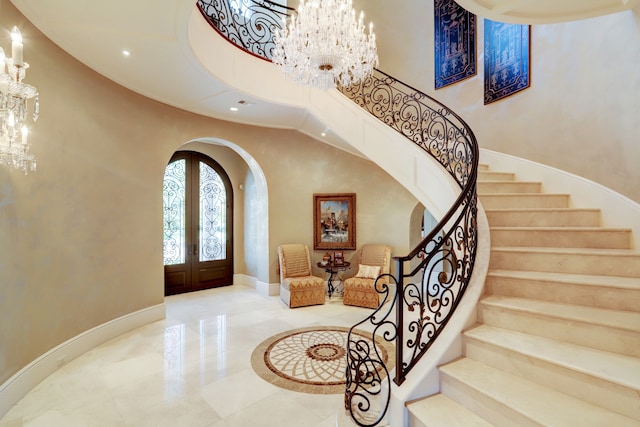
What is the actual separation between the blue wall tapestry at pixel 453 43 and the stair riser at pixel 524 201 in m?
2.95

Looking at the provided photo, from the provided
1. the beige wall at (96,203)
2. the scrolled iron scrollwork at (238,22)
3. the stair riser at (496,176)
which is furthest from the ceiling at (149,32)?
the stair riser at (496,176)

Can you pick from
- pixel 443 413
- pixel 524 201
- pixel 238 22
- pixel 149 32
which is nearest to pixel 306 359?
pixel 443 413

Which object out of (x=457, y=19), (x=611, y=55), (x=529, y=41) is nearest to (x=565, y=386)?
(x=611, y=55)

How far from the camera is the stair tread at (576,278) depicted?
223cm

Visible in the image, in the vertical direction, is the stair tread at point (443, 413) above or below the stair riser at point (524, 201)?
below

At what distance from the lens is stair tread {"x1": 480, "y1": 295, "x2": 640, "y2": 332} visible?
195cm

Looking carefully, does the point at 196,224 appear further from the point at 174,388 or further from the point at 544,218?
the point at 544,218

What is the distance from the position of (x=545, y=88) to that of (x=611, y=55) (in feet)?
2.69

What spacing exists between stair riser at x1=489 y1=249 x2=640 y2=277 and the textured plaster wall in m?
1.30

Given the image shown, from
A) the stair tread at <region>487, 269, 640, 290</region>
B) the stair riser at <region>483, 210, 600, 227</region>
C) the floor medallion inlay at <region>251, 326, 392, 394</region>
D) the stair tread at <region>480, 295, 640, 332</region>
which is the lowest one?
the floor medallion inlay at <region>251, 326, 392, 394</region>

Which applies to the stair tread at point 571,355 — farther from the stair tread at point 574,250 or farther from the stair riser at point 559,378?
the stair tread at point 574,250

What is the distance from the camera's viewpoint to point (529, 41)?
15.0ft

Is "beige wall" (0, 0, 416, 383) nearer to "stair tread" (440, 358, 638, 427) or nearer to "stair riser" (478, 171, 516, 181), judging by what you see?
"stair riser" (478, 171, 516, 181)

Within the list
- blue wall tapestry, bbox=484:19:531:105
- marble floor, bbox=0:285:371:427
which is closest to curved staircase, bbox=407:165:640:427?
marble floor, bbox=0:285:371:427
